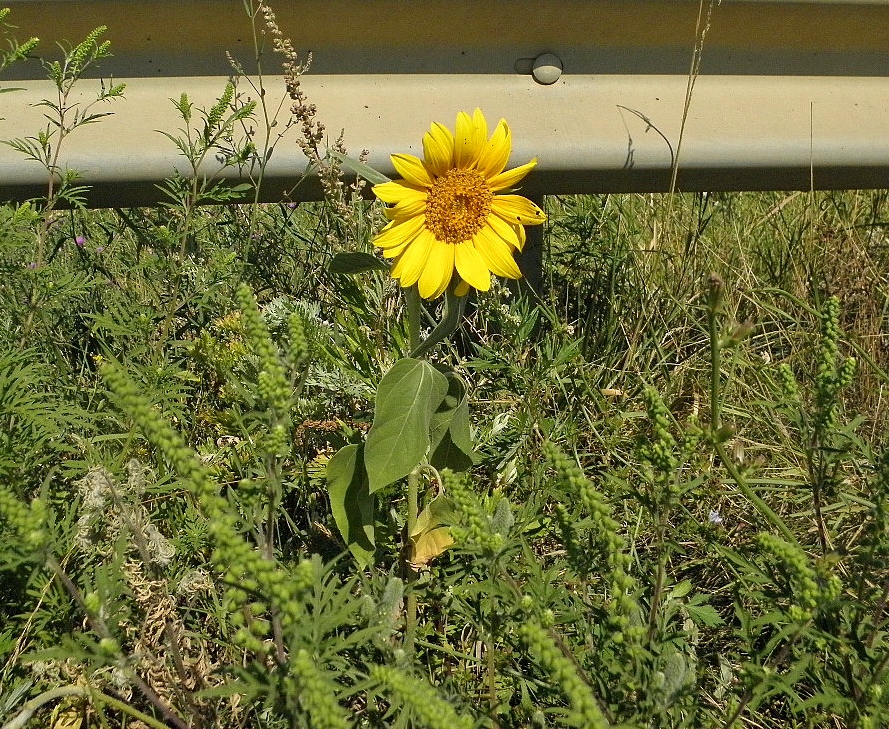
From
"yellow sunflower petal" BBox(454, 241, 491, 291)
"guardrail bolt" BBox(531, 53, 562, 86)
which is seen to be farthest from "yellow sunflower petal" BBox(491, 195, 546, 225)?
"guardrail bolt" BBox(531, 53, 562, 86)

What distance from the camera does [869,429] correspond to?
8.36 feet

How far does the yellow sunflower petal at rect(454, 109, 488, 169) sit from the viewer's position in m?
1.81

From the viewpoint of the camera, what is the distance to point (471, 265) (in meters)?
1.81

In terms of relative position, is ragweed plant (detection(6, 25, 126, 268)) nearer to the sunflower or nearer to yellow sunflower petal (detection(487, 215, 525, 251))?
the sunflower

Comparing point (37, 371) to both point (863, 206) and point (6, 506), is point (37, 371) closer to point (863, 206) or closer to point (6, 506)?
point (6, 506)

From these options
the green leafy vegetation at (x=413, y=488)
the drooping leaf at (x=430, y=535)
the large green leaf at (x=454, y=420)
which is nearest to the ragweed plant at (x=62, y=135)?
the green leafy vegetation at (x=413, y=488)

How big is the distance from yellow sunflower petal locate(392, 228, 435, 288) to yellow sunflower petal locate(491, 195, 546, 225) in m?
0.19

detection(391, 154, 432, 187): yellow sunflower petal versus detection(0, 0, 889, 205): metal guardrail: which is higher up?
detection(0, 0, 889, 205): metal guardrail

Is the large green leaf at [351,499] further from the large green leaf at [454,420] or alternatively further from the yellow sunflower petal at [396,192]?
the yellow sunflower petal at [396,192]

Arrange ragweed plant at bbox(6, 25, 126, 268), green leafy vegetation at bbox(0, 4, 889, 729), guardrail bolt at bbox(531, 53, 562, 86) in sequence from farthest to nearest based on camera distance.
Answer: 1. guardrail bolt at bbox(531, 53, 562, 86)
2. ragweed plant at bbox(6, 25, 126, 268)
3. green leafy vegetation at bbox(0, 4, 889, 729)

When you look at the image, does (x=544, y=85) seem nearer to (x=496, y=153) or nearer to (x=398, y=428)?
(x=496, y=153)

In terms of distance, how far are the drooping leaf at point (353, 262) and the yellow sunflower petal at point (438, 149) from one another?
24 centimetres

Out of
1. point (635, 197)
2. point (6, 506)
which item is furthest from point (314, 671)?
point (635, 197)

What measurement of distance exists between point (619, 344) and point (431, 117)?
103 centimetres
